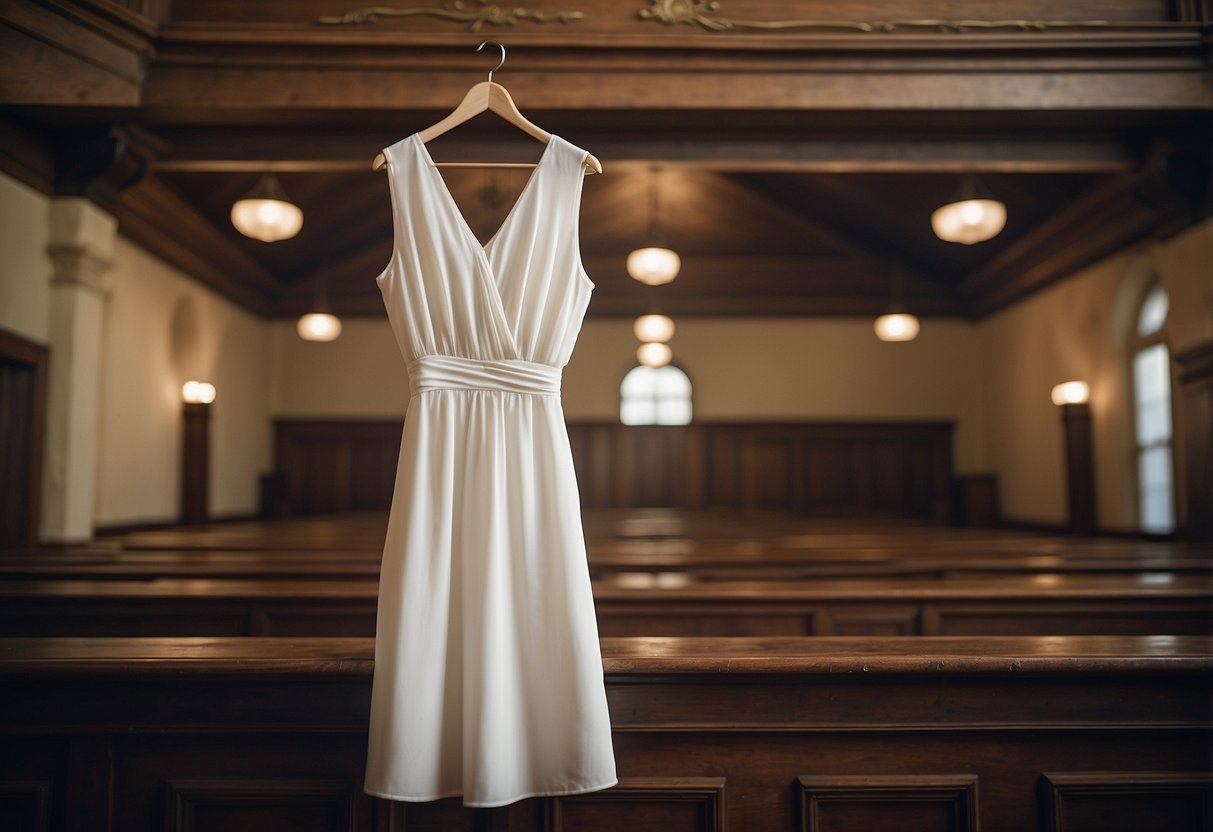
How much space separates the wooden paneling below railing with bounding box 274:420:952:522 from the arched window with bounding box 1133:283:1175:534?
347 centimetres

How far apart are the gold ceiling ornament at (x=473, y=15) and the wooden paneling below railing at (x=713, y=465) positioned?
6.70m

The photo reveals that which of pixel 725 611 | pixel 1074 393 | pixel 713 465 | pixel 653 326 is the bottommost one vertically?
pixel 725 611

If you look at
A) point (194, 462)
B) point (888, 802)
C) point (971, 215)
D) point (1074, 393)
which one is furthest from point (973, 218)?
point (194, 462)

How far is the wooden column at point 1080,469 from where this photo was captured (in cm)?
818

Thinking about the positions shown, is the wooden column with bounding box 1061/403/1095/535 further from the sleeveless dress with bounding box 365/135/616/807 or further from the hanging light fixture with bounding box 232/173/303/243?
the sleeveless dress with bounding box 365/135/616/807

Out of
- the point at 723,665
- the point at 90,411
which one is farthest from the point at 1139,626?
the point at 90,411

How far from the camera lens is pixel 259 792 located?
161 cm

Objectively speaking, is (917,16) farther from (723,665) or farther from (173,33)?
(723,665)

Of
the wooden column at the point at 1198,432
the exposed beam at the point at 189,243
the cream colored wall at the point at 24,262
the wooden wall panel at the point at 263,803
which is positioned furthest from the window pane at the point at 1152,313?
the cream colored wall at the point at 24,262

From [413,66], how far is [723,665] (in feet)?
14.4

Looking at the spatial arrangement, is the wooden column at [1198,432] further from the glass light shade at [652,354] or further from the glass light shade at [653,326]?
the glass light shade at [652,354]

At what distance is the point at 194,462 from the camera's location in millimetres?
8727

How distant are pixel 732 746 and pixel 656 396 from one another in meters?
9.89

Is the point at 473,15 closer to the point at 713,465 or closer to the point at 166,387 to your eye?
the point at 166,387
